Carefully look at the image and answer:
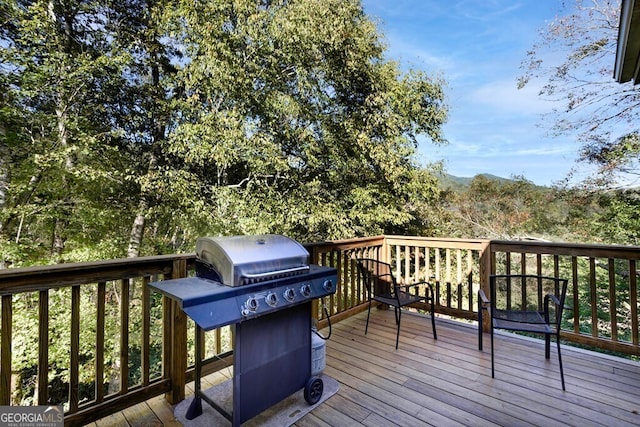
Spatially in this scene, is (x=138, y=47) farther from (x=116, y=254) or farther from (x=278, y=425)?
(x=278, y=425)

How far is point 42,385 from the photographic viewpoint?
5.38 ft

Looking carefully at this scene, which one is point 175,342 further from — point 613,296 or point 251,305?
point 613,296

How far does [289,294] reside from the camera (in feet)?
5.70

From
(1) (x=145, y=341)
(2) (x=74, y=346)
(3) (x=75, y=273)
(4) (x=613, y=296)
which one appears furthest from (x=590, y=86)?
(2) (x=74, y=346)

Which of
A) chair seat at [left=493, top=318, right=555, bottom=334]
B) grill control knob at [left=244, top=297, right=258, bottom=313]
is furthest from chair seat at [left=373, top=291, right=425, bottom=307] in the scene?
grill control knob at [left=244, top=297, right=258, bottom=313]

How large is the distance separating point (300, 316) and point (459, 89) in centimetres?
825

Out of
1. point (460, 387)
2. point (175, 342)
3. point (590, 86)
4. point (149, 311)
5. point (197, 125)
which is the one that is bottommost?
point (460, 387)

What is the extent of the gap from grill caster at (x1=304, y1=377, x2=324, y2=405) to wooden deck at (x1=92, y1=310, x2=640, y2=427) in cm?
7

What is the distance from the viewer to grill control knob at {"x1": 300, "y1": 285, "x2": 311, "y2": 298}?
1815 millimetres

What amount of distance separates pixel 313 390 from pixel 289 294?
0.77 m

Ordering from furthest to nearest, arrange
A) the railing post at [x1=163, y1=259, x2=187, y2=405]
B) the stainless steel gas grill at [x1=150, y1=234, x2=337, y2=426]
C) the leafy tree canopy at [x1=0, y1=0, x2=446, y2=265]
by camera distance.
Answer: the leafy tree canopy at [x1=0, y1=0, x2=446, y2=265] → the railing post at [x1=163, y1=259, x2=187, y2=405] → the stainless steel gas grill at [x1=150, y1=234, x2=337, y2=426]

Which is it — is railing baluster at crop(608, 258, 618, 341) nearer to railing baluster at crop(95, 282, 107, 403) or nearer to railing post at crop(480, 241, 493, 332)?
railing post at crop(480, 241, 493, 332)

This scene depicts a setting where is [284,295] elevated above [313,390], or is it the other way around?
[284,295]

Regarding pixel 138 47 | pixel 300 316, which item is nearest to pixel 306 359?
pixel 300 316
